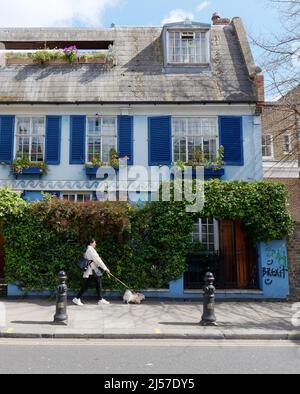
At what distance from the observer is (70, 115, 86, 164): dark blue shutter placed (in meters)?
14.9

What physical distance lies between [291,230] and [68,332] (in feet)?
23.7

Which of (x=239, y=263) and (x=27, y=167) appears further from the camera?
(x=27, y=167)

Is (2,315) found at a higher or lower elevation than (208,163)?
lower

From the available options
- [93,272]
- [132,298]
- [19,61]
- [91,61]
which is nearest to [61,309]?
[93,272]

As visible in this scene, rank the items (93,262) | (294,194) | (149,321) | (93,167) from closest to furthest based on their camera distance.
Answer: (149,321) < (93,262) < (93,167) < (294,194)

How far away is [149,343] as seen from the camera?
292 inches

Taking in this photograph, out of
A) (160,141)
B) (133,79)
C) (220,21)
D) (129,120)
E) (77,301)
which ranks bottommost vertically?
(77,301)

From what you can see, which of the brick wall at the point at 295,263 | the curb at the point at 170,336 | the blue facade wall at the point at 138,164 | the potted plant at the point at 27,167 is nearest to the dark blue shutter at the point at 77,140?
the blue facade wall at the point at 138,164

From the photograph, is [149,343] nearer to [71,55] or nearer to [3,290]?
[3,290]

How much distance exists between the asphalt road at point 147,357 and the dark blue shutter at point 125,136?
877 cm

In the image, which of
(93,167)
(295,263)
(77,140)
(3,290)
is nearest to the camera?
(3,290)

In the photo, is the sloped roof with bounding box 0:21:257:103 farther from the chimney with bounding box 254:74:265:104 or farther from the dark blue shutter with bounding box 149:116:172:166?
the dark blue shutter with bounding box 149:116:172:166

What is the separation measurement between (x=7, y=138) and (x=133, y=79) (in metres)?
5.64
